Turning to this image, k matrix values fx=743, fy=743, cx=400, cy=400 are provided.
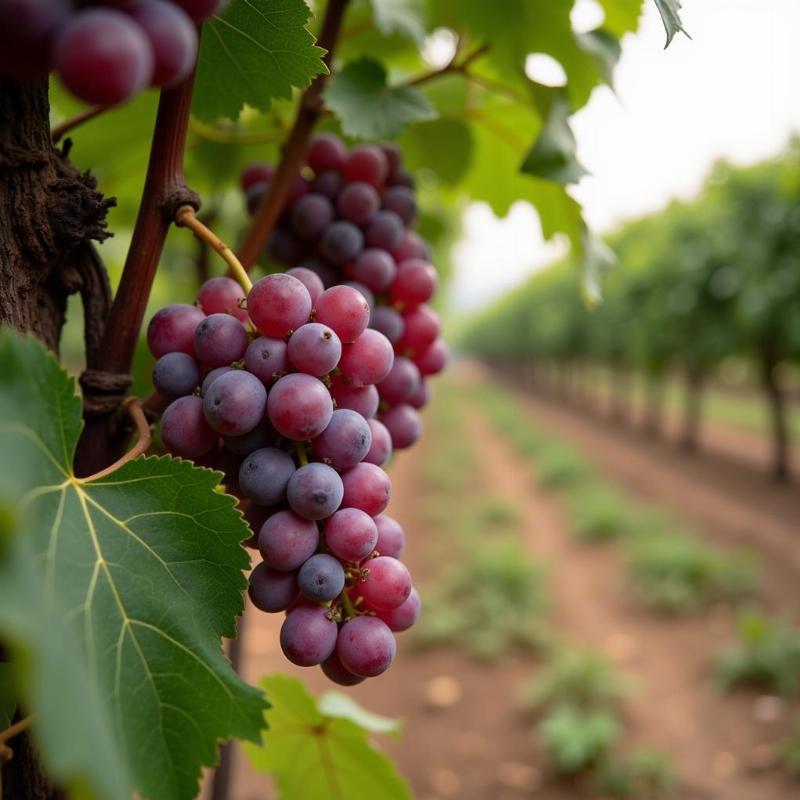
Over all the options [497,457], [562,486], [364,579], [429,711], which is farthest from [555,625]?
[497,457]

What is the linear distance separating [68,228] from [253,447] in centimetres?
28

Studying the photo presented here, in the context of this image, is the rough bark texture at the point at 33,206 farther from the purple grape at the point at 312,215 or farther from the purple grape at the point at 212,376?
the purple grape at the point at 312,215

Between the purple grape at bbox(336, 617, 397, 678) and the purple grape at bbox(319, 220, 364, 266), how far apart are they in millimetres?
616

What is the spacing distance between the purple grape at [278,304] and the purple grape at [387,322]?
1.28ft

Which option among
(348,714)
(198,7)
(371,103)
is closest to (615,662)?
(348,714)

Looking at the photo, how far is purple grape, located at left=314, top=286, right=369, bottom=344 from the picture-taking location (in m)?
0.77

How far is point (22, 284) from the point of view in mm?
A: 728

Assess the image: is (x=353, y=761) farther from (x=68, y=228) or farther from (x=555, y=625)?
(x=555, y=625)

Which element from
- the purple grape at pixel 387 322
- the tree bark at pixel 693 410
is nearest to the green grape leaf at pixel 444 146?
the purple grape at pixel 387 322

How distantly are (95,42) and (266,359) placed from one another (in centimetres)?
36

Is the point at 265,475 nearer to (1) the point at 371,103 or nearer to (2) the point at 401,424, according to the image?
(2) the point at 401,424

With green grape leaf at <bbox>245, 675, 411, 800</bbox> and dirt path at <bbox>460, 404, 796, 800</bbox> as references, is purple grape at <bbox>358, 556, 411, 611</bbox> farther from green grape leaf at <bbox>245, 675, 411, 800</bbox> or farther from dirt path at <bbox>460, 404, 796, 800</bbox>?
dirt path at <bbox>460, 404, 796, 800</bbox>

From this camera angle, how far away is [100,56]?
429 mm

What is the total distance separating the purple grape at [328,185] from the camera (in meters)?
1.21
